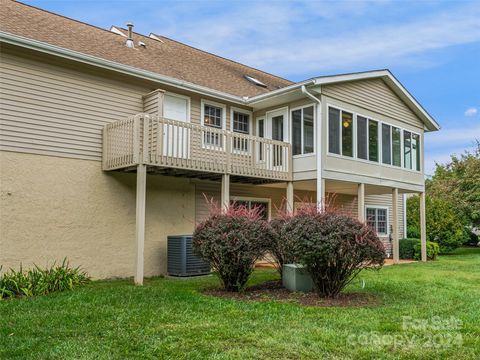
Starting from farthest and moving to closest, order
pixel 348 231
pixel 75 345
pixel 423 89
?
pixel 423 89 → pixel 348 231 → pixel 75 345

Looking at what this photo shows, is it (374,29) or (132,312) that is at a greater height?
(374,29)

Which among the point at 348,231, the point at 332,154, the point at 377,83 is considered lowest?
the point at 348,231

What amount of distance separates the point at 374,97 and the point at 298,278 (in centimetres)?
879

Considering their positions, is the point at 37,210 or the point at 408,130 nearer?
the point at 37,210

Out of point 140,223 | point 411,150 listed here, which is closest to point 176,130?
point 140,223

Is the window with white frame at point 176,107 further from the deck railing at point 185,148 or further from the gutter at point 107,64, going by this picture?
the deck railing at point 185,148

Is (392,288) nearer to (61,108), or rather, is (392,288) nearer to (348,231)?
(348,231)

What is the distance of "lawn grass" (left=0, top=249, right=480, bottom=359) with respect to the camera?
15.2 feet

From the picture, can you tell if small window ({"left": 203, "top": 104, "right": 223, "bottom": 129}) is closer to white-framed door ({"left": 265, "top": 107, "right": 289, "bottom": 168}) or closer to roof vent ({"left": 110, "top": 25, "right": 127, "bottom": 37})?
white-framed door ({"left": 265, "top": 107, "right": 289, "bottom": 168})

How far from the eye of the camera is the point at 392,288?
8.98m

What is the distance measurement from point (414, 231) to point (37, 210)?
54.7 ft

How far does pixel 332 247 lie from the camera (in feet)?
24.0

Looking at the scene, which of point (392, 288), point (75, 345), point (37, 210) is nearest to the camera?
point (75, 345)

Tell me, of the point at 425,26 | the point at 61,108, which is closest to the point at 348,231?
the point at 61,108
